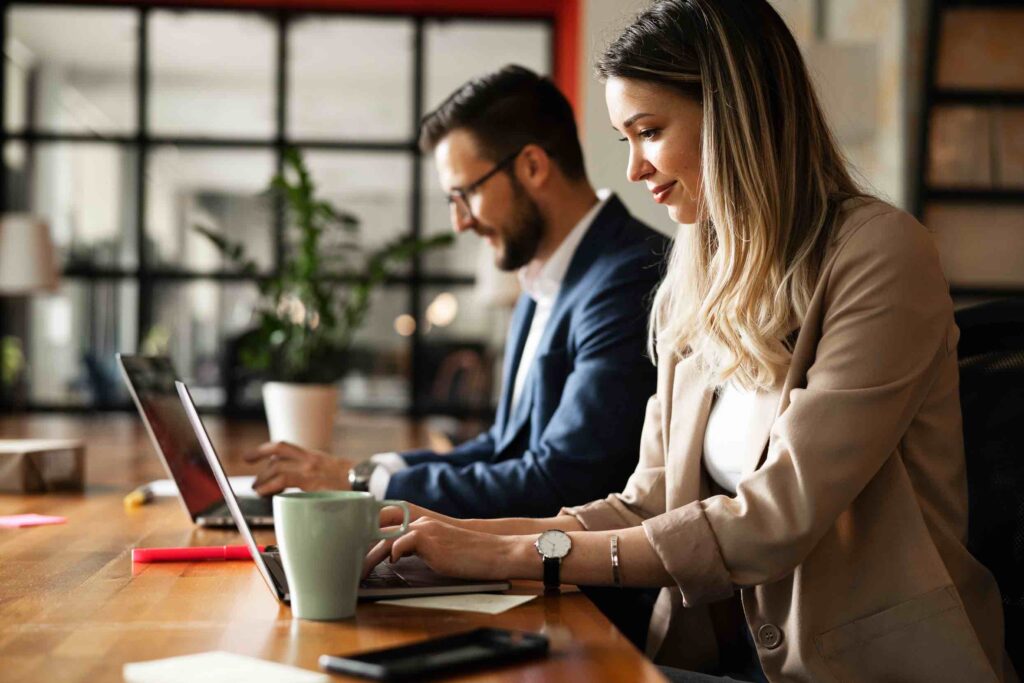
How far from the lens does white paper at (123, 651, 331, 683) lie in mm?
792

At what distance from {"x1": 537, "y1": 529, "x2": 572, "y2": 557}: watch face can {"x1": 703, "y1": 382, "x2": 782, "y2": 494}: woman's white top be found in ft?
0.87

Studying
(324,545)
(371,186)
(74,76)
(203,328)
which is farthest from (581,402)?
(74,76)

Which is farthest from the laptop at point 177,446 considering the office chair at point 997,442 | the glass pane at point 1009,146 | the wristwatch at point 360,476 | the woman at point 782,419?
the glass pane at point 1009,146

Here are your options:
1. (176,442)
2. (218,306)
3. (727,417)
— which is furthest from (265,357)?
(218,306)

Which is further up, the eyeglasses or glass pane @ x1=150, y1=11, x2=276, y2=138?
glass pane @ x1=150, y1=11, x2=276, y2=138

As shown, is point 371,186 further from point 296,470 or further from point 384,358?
point 296,470

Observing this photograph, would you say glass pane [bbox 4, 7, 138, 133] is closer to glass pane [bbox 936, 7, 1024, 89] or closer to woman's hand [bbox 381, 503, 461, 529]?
glass pane [bbox 936, 7, 1024, 89]

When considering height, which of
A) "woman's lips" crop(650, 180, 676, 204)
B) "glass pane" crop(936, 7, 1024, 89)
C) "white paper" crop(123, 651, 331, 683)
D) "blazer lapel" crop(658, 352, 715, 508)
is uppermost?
"glass pane" crop(936, 7, 1024, 89)

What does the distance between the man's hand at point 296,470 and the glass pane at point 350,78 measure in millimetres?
5534

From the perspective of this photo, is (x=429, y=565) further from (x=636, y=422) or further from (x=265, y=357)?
(x=265, y=357)

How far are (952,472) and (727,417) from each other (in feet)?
0.91

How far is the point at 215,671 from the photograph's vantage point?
0.81 meters

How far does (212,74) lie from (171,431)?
19.1 ft

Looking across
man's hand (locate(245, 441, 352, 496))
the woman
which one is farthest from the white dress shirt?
the woman
